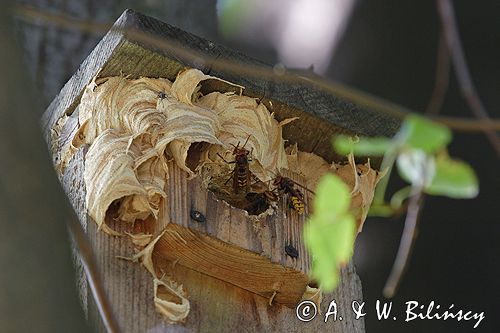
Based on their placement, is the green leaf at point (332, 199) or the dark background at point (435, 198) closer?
the green leaf at point (332, 199)

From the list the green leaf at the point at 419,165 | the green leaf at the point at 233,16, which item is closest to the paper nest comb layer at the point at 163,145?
the green leaf at the point at 419,165

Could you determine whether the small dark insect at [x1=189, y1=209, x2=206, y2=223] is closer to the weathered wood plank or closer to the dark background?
the weathered wood plank

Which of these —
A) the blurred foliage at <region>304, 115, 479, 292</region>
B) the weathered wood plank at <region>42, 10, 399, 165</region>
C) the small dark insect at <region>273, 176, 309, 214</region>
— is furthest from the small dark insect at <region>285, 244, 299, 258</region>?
the blurred foliage at <region>304, 115, 479, 292</region>

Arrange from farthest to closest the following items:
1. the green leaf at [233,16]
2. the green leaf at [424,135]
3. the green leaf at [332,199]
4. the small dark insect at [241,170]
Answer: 1. the green leaf at [233,16]
2. the small dark insect at [241,170]
3. the green leaf at [332,199]
4. the green leaf at [424,135]

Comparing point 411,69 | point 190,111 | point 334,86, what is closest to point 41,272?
point 334,86

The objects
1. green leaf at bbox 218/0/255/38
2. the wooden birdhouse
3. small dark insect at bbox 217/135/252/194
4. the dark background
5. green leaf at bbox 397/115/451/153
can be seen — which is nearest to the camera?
green leaf at bbox 397/115/451/153

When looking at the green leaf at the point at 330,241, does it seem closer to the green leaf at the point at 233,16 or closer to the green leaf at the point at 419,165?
the green leaf at the point at 419,165

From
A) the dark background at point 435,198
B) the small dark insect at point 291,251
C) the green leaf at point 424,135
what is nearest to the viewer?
the green leaf at point 424,135
